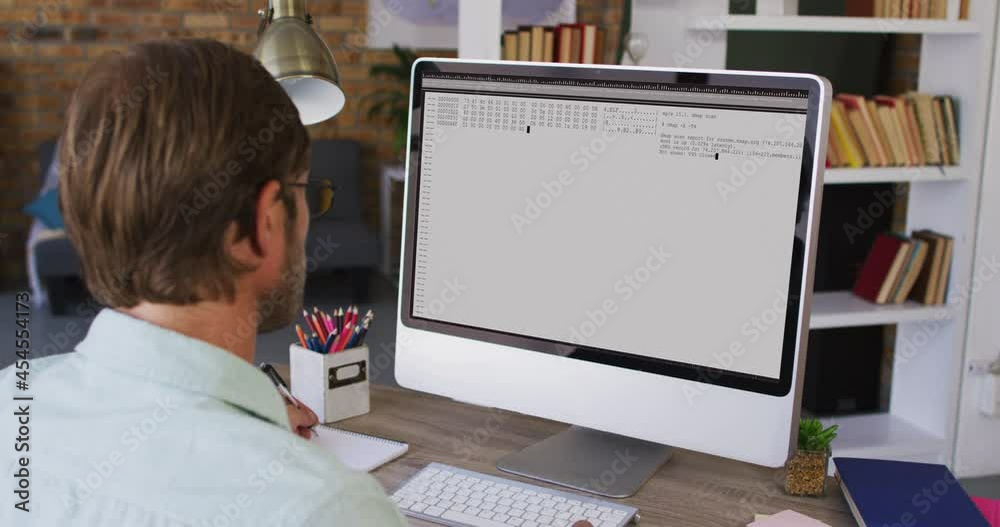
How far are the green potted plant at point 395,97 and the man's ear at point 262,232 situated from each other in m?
4.62

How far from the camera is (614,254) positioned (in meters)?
1.27

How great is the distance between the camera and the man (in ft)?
2.49

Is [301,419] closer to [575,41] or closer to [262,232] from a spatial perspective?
[262,232]

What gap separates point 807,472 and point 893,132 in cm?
203

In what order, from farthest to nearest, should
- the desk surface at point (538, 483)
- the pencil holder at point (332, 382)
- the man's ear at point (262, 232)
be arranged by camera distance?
the pencil holder at point (332, 382)
the desk surface at point (538, 483)
the man's ear at point (262, 232)

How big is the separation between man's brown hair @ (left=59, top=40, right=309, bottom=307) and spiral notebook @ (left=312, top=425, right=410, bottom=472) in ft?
1.64

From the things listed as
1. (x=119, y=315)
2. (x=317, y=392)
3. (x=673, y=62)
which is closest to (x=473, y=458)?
(x=317, y=392)

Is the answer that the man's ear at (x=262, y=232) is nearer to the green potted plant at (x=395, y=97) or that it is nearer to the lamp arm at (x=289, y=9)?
the lamp arm at (x=289, y=9)

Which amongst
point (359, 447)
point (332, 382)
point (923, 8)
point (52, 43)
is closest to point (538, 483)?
point (359, 447)

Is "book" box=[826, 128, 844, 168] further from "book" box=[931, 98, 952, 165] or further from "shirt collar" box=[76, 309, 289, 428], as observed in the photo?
"shirt collar" box=[76, 309, 289, 428]

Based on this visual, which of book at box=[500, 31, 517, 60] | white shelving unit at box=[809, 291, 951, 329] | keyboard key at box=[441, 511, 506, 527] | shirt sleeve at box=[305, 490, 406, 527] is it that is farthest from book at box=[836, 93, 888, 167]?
shirt sleeve at box=[305, 490, 406, 527]

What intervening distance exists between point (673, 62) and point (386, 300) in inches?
114

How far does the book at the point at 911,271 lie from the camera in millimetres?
3084

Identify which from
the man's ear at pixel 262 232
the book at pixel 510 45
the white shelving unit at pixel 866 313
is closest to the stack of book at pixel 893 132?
the white shelving unit at pixel 866 313
